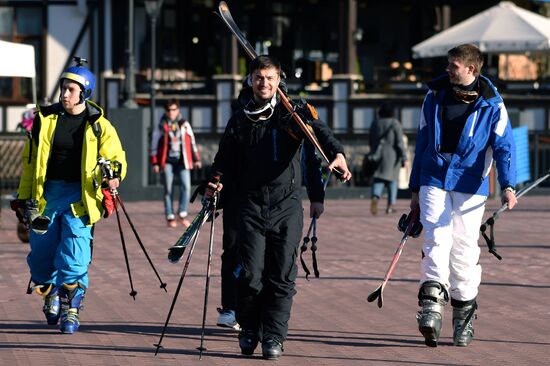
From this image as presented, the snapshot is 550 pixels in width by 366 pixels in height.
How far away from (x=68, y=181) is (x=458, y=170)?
8.14 feet

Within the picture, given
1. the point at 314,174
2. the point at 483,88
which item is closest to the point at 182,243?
the point at 314,174

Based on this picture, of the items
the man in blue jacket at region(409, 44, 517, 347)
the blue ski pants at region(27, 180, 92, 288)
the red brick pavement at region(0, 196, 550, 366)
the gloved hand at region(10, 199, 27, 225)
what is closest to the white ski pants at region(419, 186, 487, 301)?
the man in blue jacket at region(409, 44, 517, 347)

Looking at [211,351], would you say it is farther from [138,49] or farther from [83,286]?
[138,49]

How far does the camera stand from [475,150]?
8.28m

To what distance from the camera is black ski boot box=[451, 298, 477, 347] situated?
330 inches

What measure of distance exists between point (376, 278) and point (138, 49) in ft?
54.2

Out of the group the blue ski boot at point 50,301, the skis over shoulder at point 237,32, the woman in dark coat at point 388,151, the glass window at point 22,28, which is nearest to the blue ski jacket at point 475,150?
the skis over shoulder at point 237,32

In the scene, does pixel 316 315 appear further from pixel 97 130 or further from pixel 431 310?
pixel 97 130

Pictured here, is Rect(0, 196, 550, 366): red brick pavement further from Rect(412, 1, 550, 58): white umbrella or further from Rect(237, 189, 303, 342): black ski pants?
Rect(412, 1, 550, 58): white umbrella

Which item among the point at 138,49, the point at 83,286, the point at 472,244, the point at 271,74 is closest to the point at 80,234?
the point at 83,286

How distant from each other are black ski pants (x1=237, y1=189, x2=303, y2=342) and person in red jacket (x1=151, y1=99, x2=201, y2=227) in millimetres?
8769

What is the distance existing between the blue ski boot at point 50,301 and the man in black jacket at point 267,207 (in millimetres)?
1542

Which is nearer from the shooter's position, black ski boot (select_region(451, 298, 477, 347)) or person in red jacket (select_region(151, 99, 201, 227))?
black ski boot (select_region(451, 298, 477, 347))

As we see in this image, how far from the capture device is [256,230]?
802 cm
